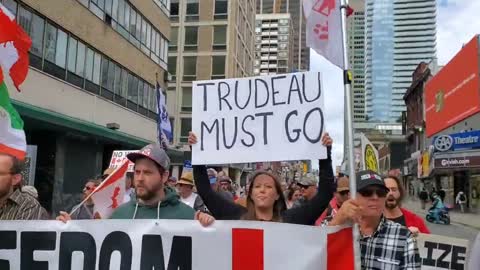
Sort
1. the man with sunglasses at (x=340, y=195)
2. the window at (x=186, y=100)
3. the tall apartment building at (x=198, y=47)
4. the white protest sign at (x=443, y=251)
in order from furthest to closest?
the tall apartment building at (x=198, y=47)
the window at (x=186, y=100)
the man with sunglasses at (x=340, y=195)
the white protest sign at (x=443, y=251)

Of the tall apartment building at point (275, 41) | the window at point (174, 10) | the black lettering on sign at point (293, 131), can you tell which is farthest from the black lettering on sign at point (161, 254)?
the tall apartment building at point (275, 41)

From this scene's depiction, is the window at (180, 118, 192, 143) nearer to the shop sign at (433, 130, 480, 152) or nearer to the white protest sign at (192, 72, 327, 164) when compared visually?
the shop sign at (433, 130, 480, 152)

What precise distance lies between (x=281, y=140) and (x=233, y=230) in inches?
32.4

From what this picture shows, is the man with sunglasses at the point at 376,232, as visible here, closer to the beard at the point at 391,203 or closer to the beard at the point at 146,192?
the beard at the point at 391,203

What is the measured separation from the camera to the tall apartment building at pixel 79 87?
1936 centimetres

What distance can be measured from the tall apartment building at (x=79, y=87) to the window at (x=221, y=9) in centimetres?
2669

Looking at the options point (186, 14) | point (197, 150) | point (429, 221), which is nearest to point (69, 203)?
point (429, 221)

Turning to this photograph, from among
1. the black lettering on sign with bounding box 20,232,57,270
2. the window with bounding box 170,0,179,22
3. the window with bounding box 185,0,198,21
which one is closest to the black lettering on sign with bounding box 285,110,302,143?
the black lettering on sign with bounding box 20,232,57,270

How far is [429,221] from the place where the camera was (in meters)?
25.1

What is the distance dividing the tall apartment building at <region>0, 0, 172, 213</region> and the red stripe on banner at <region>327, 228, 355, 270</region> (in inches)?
541

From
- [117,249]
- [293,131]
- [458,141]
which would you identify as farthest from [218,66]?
[117,249]

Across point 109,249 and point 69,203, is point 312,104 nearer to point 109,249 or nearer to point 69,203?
point 109,249

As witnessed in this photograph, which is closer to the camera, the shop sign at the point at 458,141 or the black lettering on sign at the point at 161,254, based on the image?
the black lettering on sign at the point at 161,254

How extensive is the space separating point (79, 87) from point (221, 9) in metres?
36.9
